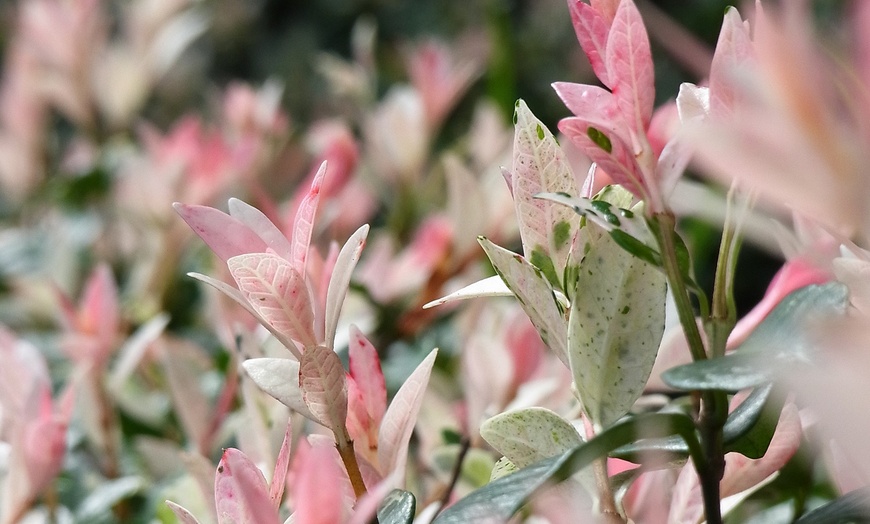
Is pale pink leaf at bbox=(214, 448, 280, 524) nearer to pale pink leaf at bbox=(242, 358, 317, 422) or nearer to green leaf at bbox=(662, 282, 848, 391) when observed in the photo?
pale pink leaf at bbox=(242, 358, 317, 422)

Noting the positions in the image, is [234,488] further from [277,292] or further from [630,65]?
[630,65]

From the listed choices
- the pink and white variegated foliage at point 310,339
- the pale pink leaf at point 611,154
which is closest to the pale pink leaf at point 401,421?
the pink and white variegated foliage at point 310,339

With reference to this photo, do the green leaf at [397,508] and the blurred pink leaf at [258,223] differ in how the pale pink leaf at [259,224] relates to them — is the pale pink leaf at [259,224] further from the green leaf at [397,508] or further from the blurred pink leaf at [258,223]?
the green leaf at [397,508]

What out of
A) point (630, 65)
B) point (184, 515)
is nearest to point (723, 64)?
point (630, 65)

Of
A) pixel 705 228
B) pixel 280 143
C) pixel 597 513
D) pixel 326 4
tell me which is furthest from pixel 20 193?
pixel 326 4

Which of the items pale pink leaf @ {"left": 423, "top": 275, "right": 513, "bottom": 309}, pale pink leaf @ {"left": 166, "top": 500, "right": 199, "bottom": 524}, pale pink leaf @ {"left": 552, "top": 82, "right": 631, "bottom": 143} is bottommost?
pale pink leaf @ {"left": 166, "top": 500, "right": 199, "bottom": 524}

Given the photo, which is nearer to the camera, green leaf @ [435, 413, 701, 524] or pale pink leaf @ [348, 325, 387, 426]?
green leaf @ [435, 413, 701, 524]

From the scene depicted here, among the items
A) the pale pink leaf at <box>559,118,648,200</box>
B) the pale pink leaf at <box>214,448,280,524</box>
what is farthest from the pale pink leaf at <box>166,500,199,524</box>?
the pale pink leaf at <box>559,118,648,200</box>
